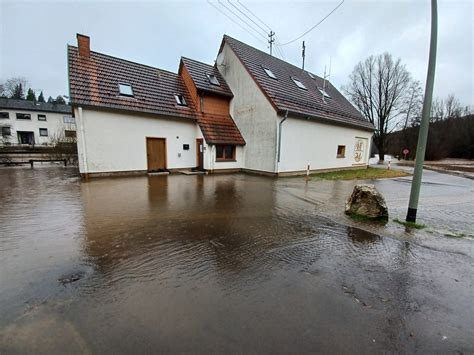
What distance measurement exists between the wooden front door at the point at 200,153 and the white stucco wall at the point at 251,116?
288 cm

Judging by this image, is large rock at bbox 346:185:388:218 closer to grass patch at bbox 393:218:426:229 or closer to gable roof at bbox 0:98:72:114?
grass patch at bbox 393:218:426:229

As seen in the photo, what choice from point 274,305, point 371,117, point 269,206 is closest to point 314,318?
point 274,305

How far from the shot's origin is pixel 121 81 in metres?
13.2

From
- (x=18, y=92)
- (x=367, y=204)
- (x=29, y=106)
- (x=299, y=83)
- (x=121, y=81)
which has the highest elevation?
(x=18, y=92)

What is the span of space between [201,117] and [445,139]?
5153 cm

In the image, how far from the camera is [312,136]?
15.4 meters

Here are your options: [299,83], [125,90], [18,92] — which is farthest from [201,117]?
[18,92]

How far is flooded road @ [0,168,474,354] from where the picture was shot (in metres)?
2.13

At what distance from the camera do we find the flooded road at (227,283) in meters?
2.13

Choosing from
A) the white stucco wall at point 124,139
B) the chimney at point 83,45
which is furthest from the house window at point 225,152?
the chimney at point 83,45

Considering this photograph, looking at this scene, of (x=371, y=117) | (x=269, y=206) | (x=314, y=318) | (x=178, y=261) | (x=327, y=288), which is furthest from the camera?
(x=371, y=117)

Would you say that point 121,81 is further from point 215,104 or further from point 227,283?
point 227,283

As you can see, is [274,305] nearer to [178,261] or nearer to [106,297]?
[178,261]

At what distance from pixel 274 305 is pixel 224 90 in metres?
15.3
